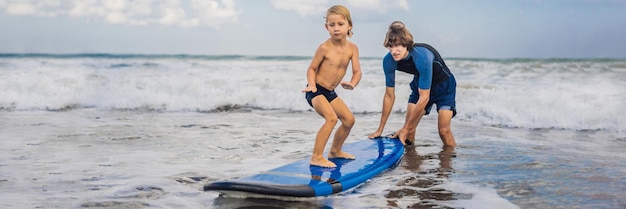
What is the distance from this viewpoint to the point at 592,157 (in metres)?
6.75

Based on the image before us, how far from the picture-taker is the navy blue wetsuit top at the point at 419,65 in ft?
21.1

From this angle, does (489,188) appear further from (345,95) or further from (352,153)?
(345,95)

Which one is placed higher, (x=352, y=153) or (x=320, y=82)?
(x=320, y=82)

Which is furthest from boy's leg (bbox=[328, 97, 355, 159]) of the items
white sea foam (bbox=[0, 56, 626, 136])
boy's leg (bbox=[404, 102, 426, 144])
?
white sea foam (bbox=[0, 56, 626, 136])

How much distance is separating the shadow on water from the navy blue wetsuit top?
74 cm

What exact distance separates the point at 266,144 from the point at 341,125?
92.1 inches

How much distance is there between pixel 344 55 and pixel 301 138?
3.19 m

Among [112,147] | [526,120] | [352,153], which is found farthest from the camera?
[526,120]

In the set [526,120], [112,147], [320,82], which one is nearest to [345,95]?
[526,120]

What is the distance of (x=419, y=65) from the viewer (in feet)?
21.1

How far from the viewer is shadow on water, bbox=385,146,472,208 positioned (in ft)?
15.6

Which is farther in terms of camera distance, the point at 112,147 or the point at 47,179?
the point at 112,147

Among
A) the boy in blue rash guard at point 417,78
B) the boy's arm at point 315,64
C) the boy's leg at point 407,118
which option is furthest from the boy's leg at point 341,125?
the boy's leg at point 407,118

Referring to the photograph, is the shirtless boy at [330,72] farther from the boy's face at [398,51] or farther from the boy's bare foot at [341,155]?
the boy's face at [398,51]
